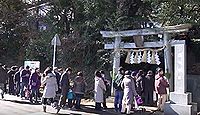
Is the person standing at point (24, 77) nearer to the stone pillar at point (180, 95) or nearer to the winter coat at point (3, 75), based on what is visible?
the winter coat at point (3, 75)

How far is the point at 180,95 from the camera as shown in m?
12.9

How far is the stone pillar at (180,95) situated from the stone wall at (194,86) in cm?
170

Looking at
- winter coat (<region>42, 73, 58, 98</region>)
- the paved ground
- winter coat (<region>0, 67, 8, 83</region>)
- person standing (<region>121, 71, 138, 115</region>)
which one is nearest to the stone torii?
the paved ground

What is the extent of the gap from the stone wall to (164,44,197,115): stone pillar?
1704 millimetres

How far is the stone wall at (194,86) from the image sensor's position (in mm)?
14680

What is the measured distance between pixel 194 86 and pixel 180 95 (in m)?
2.25

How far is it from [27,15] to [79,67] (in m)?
7.55

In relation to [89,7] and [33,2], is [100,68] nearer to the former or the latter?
[89,7]

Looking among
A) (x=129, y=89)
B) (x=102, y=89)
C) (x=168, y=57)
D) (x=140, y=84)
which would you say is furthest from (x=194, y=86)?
(x=102, y=89)

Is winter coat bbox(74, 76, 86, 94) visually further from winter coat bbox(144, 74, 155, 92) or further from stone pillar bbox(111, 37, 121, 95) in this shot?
winter coat bbox(144, 74, 155, 92)

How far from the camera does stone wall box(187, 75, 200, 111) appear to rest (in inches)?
578

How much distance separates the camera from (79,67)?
19.7 m

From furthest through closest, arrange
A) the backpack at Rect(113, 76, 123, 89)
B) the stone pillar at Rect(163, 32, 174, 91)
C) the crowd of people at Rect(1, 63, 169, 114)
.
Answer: the stone pillar at Rect(163, 32, 174, 91)
the backpack at Rect(113, 76, 123, 89)
the crowd of people at Rect(1, 63, 169, 114)

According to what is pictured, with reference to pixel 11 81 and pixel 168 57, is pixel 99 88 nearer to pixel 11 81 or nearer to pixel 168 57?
pixel 168 57
